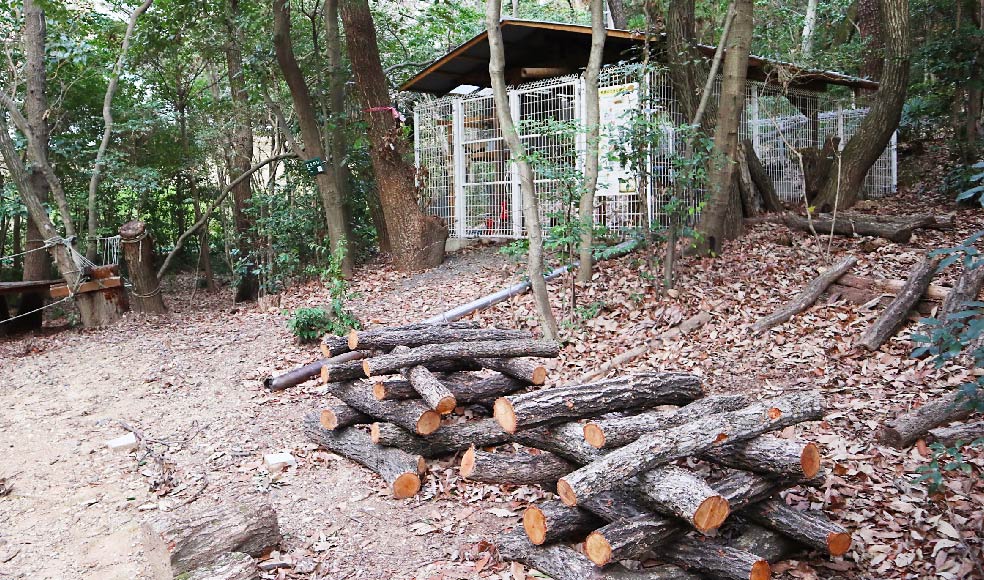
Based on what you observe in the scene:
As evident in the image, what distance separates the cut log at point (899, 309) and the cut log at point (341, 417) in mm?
4419

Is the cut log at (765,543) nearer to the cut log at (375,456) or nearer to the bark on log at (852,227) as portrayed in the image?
the cut log at (375,456)

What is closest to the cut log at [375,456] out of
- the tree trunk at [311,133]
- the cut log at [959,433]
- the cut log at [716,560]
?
the cut log at [716,560]

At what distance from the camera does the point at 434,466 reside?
5.32 meters

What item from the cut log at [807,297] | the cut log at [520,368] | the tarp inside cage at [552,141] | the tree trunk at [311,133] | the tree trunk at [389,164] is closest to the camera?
the cut log at [520,368]

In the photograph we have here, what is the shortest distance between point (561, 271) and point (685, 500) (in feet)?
21.0

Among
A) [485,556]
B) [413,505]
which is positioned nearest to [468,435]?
[413,505]

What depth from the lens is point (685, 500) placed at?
325 centimetres

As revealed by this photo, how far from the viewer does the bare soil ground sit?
4.18 metres

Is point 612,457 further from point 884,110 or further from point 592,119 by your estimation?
point 884,110

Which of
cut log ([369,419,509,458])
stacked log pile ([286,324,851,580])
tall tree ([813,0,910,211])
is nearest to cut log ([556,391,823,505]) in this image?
stacked log pile ([286,324,851,580])

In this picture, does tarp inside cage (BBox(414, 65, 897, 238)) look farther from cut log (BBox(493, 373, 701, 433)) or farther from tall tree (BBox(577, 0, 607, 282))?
cut log (BBox(493, 373, 701, 433))

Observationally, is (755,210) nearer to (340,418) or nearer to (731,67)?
(731,67)

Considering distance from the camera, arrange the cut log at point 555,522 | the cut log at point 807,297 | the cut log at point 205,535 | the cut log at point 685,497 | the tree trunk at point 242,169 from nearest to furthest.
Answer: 1. the cut log at point 685,497
2. the cut log at point 555,522
3. the cut log at point 205,535
4. the cut log at point 807,297
5. the tree trunk at point 242,169

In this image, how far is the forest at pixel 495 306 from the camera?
→ 153 inches
